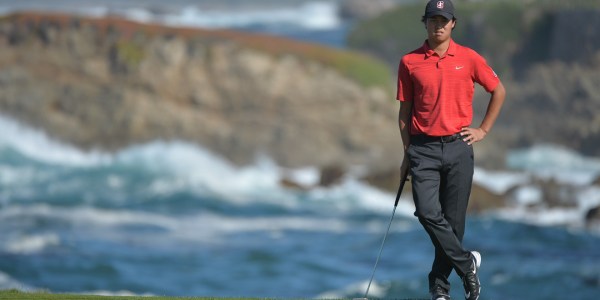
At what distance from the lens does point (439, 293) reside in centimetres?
1062

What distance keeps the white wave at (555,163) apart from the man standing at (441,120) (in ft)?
122

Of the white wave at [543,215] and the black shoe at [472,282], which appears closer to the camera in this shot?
the black shoe at [472,282]

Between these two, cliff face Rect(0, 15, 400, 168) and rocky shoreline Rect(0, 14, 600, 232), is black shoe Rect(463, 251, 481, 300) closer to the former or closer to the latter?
rocky shoreline Rect(0, 14, 600, 232)

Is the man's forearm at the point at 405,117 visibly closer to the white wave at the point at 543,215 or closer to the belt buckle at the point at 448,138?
the belt buckle at the point at 448,138

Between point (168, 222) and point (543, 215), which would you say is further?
point (543, 215)

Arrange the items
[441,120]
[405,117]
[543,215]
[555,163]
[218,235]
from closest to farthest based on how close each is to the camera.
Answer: [441,120]
[405,117]
[218,235]
[543,215]
[555,163]

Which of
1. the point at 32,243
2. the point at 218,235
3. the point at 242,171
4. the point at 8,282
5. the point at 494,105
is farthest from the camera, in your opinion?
the point at 242,171

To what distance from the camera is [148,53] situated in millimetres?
47469

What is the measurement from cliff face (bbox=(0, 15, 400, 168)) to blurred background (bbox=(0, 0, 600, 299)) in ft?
0.21

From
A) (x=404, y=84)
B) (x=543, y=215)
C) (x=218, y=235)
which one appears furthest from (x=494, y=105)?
(x=543, y=215)

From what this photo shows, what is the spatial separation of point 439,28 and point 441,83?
0.38m

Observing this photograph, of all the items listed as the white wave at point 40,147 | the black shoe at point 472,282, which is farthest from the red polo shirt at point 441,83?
the white wave at point 40,147

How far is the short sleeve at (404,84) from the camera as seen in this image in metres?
10.1

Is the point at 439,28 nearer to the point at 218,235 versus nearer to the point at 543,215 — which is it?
the point at 218,235
